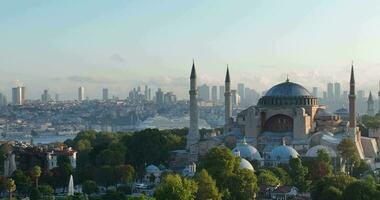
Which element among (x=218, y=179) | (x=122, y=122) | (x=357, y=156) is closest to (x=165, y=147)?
(x=357, y=156)

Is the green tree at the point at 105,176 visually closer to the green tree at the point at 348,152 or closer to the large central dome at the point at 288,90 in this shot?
the green tree at the point at 348,152

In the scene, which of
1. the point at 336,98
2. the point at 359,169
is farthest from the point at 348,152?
the point at 336,98

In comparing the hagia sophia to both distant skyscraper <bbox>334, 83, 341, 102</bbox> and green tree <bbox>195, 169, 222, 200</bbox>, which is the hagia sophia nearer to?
green tree <bbox>195, 169, 222, 200</bbox>

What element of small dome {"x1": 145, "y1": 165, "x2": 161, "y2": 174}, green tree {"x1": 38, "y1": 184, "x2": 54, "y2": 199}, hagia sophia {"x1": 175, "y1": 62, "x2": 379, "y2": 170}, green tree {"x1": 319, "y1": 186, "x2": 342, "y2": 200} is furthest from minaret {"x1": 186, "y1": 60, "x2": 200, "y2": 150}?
green tree {"x1": 319, "y1": 186, "x2": 342, "y2": 200}

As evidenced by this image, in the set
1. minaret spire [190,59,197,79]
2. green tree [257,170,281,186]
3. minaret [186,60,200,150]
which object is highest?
minaret spire [190,59,197,79]

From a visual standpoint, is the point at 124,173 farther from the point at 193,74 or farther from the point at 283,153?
the point at 193,74

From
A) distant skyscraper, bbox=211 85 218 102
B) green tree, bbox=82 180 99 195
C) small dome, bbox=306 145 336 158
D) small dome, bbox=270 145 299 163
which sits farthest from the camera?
distant skyscraper, bbox=211 85 218 102

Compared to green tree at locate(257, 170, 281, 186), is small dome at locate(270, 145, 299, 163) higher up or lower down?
higher up

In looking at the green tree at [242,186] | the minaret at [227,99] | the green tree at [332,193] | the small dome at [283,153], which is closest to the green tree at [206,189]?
the green tree at [242,186]
